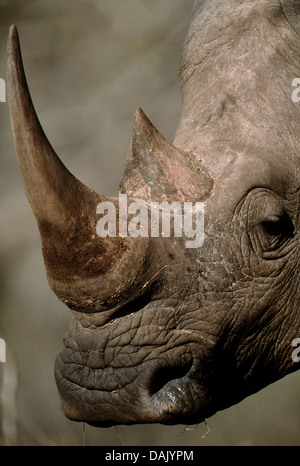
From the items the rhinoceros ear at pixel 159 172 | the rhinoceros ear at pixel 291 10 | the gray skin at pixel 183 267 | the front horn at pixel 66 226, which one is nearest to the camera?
the front horn at pixel 66 226

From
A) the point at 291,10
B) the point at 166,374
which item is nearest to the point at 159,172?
the point at 166,374

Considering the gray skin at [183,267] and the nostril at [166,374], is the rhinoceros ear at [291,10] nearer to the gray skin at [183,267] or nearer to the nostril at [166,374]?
the gray skin at [183,267]

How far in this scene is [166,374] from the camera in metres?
2.60

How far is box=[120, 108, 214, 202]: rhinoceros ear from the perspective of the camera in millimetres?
2676

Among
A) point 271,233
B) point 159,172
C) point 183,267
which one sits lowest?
point 183,267

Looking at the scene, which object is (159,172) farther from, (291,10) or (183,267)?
(291,10)

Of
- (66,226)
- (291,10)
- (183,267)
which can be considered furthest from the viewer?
(291,10)

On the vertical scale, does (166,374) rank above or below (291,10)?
below

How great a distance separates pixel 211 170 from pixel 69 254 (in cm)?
72

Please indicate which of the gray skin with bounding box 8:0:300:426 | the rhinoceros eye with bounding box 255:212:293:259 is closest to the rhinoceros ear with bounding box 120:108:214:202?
the gray skin with bounding box 8:0:300:426

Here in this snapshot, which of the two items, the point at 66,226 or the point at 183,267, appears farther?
the point at 183,267

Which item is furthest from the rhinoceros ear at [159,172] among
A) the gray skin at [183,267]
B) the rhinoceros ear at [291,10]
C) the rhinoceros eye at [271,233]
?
the rhinoceros ear at [291,10]

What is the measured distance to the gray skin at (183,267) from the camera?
2.37m

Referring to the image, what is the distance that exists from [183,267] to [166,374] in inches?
15.3
